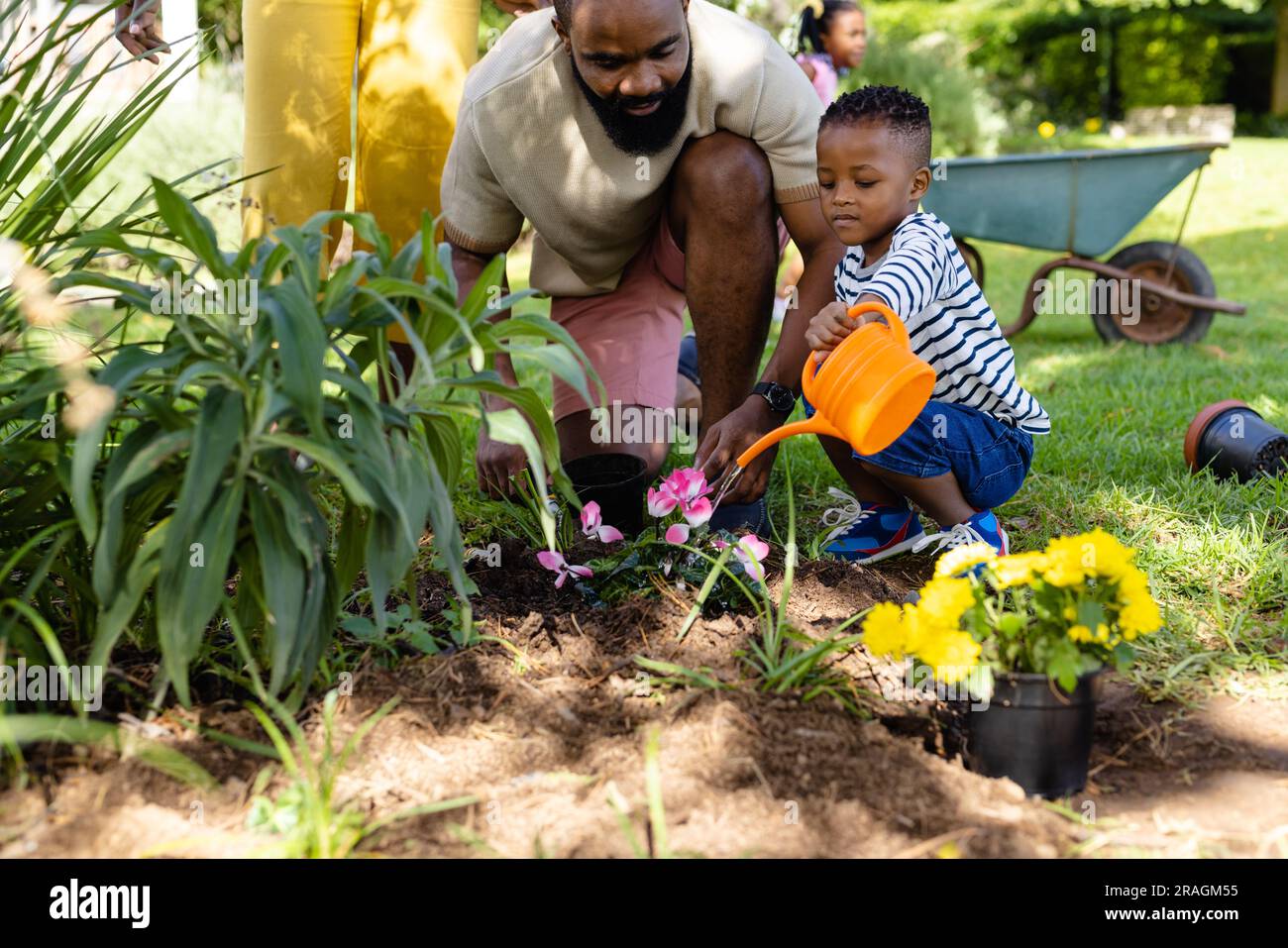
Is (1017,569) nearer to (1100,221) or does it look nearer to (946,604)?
(946,604)

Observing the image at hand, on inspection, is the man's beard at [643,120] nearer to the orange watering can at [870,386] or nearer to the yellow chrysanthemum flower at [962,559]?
the orange watering can at [870,386]

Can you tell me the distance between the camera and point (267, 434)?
150 cm

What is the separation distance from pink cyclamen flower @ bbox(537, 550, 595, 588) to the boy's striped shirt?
2.46ft

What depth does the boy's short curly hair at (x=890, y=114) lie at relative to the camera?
7.75ft

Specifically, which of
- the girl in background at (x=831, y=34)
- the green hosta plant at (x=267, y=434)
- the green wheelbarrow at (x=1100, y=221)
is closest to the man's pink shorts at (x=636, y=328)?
the green hosta plant at (x=267, y=434)

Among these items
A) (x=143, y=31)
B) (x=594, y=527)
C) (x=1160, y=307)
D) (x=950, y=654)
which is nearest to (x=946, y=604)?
(x=950, y=654)

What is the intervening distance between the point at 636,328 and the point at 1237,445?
149 cm

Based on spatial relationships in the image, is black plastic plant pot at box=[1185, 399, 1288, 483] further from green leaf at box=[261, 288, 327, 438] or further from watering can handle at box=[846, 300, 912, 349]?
green leaf at box=[261, 288, 327, 438]

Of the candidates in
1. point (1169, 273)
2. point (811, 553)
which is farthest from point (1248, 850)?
point (1169, 273)

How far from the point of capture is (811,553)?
8.30 feet

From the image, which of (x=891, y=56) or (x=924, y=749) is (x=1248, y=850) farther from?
(x=891, y=56)

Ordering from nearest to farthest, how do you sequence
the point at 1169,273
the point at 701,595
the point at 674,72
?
the point at 701,595, the point at 674,72, the point at 1169,273

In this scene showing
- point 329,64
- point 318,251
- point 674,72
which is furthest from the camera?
point 329,64
